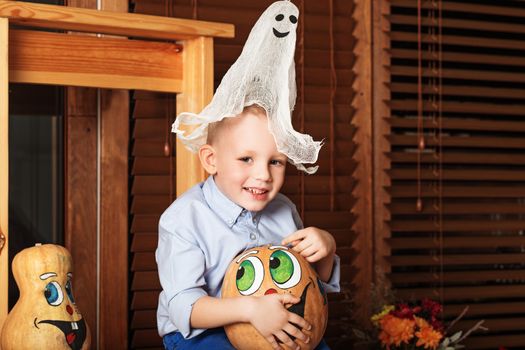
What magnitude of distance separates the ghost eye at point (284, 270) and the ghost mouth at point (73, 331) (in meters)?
0.59

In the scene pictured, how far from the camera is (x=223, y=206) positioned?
7.02 feet

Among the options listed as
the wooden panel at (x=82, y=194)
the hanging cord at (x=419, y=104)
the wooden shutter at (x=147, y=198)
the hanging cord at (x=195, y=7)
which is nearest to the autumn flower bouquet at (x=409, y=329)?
the hanging cord at (x=419, y=104)

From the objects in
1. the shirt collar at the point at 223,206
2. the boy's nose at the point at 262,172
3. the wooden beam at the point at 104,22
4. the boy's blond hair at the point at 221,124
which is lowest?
the shirt collar at the point at 223,206

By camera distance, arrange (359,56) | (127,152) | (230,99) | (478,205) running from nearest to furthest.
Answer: (230,99)
(127,152)
(359,56)
(478,205)

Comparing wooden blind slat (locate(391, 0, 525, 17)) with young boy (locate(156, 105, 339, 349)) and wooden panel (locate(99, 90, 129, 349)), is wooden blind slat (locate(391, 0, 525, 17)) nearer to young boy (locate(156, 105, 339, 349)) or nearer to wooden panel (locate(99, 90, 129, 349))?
wooden panel (locate(99, 90, 129, 349))

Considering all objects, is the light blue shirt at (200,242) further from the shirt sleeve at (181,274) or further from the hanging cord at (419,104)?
the hanging cord at (419,104)

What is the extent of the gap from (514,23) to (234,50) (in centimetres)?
152

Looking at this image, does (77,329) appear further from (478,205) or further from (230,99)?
(478,205)

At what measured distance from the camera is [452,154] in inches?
138

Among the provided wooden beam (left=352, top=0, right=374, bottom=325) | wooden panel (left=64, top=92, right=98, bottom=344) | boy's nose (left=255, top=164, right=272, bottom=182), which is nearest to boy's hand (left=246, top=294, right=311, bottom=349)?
boy's nose (left=255, top=164, right=272, bottom=182)

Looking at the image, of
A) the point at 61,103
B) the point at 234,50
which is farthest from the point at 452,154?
the point at 61,103

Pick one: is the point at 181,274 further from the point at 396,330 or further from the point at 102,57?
the point at 396,330

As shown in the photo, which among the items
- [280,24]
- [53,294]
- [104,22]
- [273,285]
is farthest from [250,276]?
[104,22]

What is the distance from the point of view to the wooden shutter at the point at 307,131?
9.59 ft
